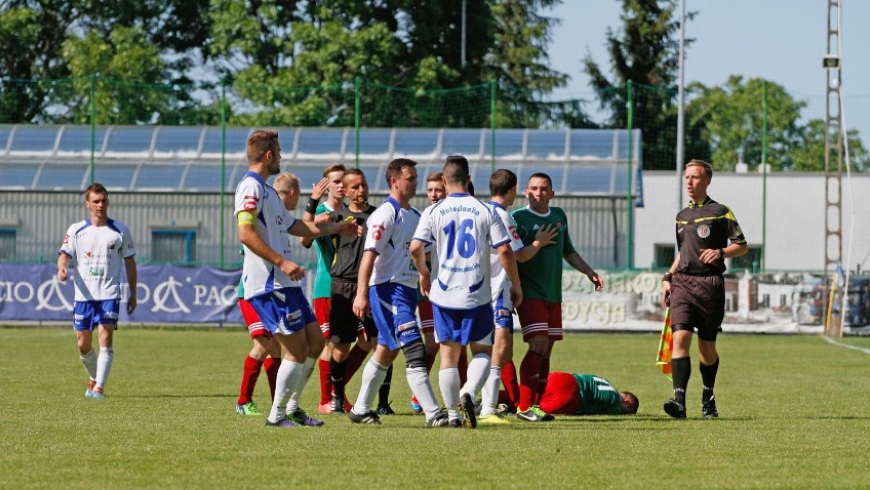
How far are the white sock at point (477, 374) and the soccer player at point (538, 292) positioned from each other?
1131 mm

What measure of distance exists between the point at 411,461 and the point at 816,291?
21281 millimetres

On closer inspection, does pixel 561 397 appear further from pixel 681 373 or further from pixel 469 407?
→ pixel 469 407

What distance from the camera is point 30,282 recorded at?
28.7 metres

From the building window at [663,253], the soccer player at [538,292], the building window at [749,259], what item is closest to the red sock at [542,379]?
the soccer player at [538,292]

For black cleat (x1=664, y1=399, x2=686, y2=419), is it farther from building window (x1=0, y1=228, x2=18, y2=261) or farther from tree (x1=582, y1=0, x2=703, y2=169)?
tree (x1=582, y1=0, x2=703, y2=169)

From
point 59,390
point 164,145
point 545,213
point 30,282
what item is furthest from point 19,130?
point 545,213

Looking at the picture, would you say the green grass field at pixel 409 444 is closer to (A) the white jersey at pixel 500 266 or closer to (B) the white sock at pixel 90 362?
(B) the white sock at pixel 90 362

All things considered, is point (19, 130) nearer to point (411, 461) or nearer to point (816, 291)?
point (816, 291)

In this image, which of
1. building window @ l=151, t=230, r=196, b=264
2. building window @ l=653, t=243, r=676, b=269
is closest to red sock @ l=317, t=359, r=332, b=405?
building window @ l=151, t=230, r=196, b=264

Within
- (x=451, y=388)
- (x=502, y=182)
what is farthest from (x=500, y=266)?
(x=451, y=388)

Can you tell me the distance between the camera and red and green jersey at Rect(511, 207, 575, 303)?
11211mm

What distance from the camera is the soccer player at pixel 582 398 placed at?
37.6 feet

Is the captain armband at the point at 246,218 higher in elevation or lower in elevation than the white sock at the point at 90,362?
higher

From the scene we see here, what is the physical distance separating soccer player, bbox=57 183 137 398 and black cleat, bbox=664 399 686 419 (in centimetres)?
510
